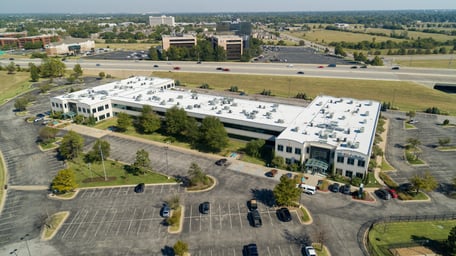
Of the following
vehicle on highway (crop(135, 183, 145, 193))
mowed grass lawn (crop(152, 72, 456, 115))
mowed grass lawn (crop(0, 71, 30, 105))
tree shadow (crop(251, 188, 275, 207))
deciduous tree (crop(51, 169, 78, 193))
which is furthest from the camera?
mowed grass lawn (crop(0, 71, 30, 105))

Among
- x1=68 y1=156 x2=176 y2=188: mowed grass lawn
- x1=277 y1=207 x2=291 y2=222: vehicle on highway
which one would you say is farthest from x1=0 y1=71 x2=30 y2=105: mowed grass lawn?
x1=277 y1=207 x2=291 y2=222: vehicle on highway

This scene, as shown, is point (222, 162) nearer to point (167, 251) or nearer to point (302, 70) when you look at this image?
point (167, 251)

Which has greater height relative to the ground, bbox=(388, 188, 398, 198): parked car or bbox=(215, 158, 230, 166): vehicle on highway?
bbox=(215, 158, 230, 166): vehicle on highway

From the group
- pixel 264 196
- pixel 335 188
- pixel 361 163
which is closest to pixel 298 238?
pixel 264 196

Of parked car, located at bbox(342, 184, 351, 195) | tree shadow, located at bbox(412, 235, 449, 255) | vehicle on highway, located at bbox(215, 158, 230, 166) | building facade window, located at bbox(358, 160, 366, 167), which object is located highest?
building facade window, located at bbox(358, 160, 366, 167)

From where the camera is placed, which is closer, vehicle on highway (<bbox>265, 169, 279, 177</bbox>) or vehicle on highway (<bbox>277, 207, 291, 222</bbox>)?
vehicle on highway (<bbox>277, 207, 291, 222</bbox>)

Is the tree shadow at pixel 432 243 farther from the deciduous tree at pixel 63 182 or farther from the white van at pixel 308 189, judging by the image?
the deciduous tree at pixel 63 182

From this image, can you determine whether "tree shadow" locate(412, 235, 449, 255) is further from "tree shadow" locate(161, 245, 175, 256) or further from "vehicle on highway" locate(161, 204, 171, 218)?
"vehicle on highway" locate(161, 204, 171, 218)
